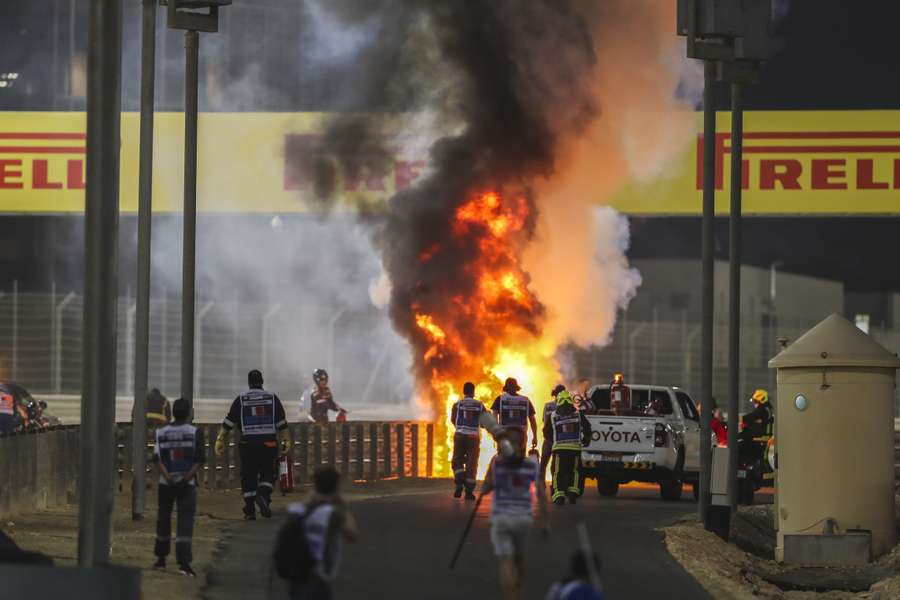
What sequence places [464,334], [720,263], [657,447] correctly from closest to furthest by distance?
1. [657,447]
2. [464,334]
3. [720,263]

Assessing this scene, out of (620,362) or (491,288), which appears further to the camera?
(620,362)

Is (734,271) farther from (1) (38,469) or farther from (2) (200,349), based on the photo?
(2) (200,349)

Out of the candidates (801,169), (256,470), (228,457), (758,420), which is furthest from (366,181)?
(256,470)

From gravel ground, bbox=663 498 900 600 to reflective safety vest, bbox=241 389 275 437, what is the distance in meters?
4.85

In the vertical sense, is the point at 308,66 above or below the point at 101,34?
above

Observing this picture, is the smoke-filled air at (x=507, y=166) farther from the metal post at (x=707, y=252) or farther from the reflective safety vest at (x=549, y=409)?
the metal post at (x=707, y=252)

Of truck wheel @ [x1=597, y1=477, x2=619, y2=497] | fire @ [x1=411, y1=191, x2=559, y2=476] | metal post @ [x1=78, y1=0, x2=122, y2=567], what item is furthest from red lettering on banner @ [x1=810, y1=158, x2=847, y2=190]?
metal post @ [x1=78, y1=0, x2=122, y2=567]

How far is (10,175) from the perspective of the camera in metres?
45.8

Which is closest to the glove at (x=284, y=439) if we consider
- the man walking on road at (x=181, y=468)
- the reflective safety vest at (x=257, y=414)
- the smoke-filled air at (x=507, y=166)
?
the reflective safety vest at (x=257, y=414)

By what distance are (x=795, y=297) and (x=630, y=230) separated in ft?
24.6

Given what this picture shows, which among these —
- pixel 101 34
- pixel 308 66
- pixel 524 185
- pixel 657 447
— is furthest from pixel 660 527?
pixel 308 66

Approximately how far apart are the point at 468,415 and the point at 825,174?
1783 centimetres

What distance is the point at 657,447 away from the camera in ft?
95.8

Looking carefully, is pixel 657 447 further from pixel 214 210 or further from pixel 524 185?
pixel 214 210
